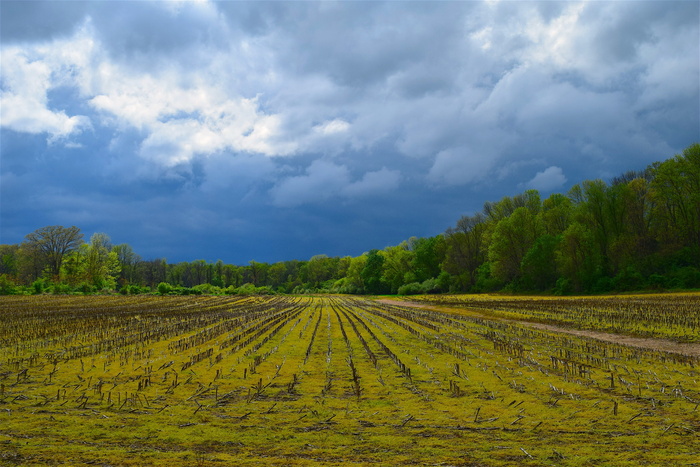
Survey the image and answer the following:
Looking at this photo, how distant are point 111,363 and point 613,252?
6579cm

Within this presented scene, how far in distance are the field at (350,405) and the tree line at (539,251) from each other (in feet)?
169

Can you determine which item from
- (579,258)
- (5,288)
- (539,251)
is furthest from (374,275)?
(5,288)

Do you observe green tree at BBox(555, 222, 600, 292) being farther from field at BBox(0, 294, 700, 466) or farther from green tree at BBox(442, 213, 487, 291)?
field at BBox(0, 294, 700, 466)

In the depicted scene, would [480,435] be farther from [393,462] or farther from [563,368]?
[563,368]

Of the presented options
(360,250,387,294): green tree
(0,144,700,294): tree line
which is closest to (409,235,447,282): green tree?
(0,144,700,294): tree line

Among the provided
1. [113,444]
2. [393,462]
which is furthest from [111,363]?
[393,462]

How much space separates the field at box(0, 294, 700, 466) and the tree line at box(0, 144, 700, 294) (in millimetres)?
51398

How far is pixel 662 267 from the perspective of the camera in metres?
56.5

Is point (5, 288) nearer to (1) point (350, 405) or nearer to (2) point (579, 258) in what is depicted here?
(1) point (350, 405)

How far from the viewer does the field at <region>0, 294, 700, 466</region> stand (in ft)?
21.6

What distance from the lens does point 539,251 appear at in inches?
2800

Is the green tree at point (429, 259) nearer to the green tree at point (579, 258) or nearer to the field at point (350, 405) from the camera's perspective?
the green tree at point (579, 258)

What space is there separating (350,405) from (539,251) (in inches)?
2736

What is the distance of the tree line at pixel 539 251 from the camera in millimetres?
57616
